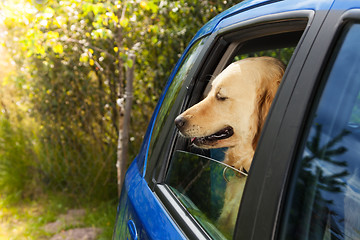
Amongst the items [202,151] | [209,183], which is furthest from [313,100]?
[202,151]

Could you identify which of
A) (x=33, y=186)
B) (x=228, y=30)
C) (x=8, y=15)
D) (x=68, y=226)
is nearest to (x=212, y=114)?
(x=228, y=30)

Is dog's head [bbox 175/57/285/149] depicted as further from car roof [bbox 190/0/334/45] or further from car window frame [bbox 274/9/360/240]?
car window frame [bbox 274/9/360/240]

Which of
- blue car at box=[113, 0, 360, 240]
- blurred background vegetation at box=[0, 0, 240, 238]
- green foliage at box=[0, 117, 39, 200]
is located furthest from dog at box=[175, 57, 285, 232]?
green foliage at box=[0, 117, 39, 200]

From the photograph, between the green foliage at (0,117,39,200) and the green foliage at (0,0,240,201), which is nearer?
the green foliage at (0,0,240,201)

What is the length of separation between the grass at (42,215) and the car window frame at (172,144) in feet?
8.42

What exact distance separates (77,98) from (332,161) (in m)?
4.28

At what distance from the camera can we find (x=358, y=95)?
81 cm

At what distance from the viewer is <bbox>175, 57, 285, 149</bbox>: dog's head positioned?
1661 mm

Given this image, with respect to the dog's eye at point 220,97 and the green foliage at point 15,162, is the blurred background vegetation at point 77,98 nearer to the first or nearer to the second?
the green foliage at point 15,162

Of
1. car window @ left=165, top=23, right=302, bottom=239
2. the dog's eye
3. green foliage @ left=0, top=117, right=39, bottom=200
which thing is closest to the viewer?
car window @ left=165, top=23, right=302, bottom=239

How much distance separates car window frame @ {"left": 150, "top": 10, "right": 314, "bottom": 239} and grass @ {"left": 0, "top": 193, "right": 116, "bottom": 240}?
2.57 meters

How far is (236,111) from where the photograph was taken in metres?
1.75

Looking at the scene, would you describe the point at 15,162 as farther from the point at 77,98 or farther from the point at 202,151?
the point at 202,151

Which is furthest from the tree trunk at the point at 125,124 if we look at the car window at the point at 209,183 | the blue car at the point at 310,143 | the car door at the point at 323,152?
the car door at the point at 323,152
